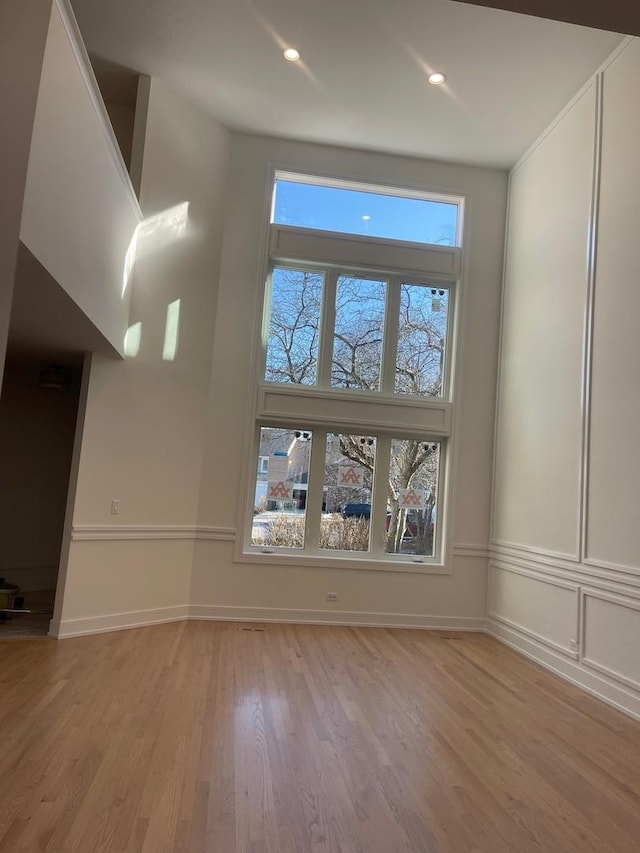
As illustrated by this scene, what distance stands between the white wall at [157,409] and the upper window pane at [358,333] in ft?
4.48

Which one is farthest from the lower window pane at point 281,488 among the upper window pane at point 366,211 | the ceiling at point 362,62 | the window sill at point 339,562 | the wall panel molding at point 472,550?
the ceiling at point 362,62

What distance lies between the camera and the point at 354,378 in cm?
631

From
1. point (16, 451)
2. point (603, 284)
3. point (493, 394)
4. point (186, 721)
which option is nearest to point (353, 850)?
point (186, 721)

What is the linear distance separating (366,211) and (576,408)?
125 inches

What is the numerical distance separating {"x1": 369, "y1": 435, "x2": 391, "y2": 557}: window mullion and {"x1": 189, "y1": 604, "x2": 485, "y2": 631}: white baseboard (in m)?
0.66

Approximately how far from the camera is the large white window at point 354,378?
6117 mm

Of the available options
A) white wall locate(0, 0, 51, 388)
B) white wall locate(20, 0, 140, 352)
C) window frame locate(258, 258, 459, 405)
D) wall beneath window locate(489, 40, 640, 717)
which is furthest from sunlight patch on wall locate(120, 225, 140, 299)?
wall beneath window locate(489, 40, 640, 717)

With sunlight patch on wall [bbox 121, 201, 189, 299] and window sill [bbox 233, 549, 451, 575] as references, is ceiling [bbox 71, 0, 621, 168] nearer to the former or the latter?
sunlight patch on wall [bbox 121, 201, 189, 299]

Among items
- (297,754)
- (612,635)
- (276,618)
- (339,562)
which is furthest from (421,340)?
(297,754)

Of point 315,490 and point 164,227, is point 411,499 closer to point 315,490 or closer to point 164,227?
point 315,490

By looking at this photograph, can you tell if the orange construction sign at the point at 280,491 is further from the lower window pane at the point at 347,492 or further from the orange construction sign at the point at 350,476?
the orange construction sign at the point at 350,476

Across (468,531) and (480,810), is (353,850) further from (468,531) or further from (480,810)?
(468,531)

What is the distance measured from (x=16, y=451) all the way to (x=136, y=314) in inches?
88.6

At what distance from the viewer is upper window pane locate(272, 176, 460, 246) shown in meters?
6.34
